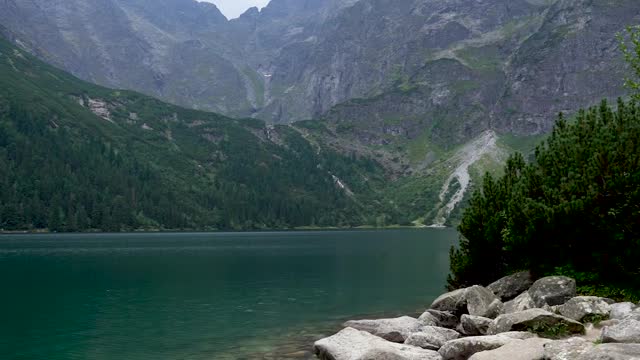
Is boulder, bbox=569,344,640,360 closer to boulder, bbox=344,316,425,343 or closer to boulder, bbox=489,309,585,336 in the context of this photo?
boulder, bbox=489,309,585,336

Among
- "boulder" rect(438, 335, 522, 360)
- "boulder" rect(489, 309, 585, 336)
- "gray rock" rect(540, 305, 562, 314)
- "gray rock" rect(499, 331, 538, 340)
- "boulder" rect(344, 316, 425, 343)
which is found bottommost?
"boulder" rect(344, 316, 425, 343)

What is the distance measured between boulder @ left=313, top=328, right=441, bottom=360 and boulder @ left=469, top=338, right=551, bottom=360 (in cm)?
420

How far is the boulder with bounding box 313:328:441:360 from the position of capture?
3056 cm

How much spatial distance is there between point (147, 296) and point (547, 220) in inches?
1951

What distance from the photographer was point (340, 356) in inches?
1342

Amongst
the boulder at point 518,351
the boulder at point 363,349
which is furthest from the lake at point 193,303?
the boulder at point 518,351

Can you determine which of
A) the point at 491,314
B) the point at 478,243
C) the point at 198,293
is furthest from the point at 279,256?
the point at 491,314

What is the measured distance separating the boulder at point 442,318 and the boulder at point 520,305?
589cm

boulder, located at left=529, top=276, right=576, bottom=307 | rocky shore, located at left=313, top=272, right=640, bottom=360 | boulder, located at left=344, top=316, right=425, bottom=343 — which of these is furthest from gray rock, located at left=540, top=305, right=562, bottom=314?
boulder, located at left=344, top=316, right=425, bottom=343

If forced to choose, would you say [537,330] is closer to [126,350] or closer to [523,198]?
[523,198]

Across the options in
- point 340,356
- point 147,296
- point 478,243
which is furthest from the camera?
point 147,296

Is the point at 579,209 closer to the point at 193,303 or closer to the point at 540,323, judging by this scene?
the point at 540,323

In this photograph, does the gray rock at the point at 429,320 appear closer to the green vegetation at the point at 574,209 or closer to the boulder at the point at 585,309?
the green vegetation at the point at 574,209

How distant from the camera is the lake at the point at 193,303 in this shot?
43250 millimetres
